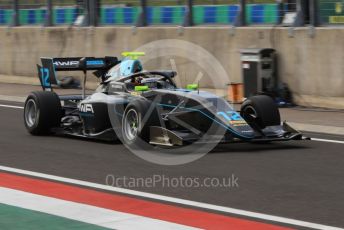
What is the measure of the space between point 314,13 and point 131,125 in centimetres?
676

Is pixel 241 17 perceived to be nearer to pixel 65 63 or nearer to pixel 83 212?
pixel 65 63

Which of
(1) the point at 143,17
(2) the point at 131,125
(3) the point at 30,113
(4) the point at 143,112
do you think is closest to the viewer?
(4) the point at 143,112

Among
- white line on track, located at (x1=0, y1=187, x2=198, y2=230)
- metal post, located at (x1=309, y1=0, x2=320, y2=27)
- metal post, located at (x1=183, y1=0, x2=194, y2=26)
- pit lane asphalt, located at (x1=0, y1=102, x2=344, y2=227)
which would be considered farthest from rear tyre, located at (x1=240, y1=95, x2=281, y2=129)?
metal post, located at (x1=183, y1=0, x2=194, y2=26)

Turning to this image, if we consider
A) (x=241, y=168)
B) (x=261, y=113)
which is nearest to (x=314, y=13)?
(x=261, y=113)

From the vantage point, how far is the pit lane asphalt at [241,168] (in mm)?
7258

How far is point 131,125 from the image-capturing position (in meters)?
10.6

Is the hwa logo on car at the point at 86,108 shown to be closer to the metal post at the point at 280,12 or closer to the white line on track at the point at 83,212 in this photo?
the white line on track at the point at 83,212

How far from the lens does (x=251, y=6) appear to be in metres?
17.1

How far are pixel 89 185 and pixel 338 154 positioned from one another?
383 cm

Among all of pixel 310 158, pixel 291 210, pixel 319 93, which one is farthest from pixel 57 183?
pixel 319 93

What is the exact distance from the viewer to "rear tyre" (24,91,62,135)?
11.8m

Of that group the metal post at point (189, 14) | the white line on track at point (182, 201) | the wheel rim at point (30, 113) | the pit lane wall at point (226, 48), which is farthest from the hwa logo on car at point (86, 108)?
the metal post at point (189, 14)

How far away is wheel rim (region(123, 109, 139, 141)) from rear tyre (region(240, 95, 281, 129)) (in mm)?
1613

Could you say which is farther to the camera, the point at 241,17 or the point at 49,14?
the point at 49,14
